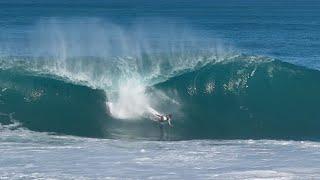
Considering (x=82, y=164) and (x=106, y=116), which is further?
(x=106, y=116)

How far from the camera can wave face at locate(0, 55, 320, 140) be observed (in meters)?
30.4

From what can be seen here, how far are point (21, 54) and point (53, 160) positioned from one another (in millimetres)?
25853

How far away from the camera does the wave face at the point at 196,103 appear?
3044cm

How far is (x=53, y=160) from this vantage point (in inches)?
954

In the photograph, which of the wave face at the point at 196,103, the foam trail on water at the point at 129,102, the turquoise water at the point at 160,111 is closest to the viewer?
the turquoise water at the point at 160,111

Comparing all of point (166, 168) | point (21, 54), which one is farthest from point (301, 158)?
point (21, 54)

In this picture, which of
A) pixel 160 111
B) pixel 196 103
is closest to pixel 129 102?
pixel 160 111

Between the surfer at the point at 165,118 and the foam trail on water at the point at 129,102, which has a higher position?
the foam trail on water at the point at 129,102

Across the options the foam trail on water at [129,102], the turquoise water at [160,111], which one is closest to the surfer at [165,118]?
the turquoise water at [160,111]

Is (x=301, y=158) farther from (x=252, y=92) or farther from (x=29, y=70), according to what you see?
(x=29, y=70)

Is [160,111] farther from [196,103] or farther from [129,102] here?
[196,103]

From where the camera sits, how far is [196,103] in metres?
33.2

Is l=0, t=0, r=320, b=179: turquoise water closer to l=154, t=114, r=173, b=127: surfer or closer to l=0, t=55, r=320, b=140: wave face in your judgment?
l=0, t=55, r=320, b=140: wave face

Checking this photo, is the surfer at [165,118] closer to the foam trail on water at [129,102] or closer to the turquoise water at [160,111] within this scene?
the turquoise water at [160,111]
